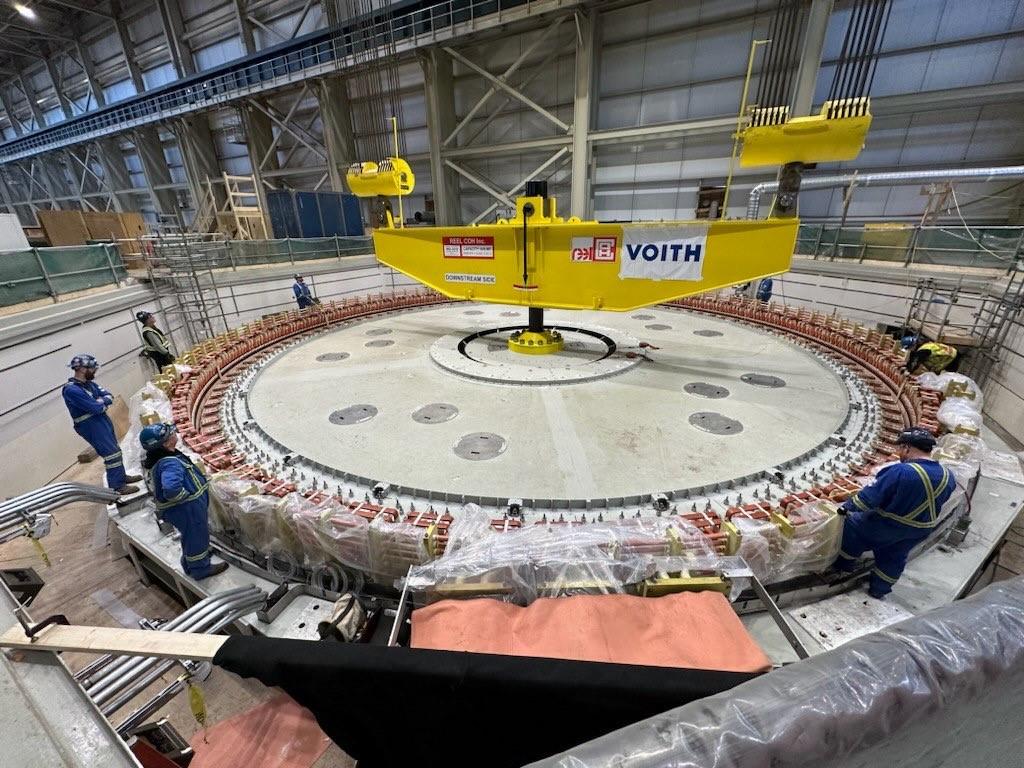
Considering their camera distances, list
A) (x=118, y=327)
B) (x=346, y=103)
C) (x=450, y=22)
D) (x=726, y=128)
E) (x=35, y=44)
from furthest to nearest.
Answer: (x=35, y=44), (x=346, y=103), (x=450, y=22), (x=726, y=128), (x=118, y=327)

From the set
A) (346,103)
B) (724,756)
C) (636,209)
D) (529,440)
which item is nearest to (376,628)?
(529,440)

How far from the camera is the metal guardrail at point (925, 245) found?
727 cm

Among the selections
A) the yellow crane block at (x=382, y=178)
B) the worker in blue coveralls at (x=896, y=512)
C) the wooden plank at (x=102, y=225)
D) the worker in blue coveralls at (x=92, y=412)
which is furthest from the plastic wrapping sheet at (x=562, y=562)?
the wooden plank at (x=102, y=225)

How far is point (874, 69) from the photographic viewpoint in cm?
1093

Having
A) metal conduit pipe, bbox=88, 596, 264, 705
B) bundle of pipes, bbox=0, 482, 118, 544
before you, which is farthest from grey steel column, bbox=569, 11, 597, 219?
metal conduit pipe, bbox=88, 596, 264, 705

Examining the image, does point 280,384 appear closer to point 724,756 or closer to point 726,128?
point 724,756

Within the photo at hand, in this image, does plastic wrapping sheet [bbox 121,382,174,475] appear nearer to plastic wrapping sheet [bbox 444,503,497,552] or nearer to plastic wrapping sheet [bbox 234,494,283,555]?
plastic wrapping sheet [bbox 234,494,283,555]

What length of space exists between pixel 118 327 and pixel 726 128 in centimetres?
1624

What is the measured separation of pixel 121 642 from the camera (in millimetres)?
1430

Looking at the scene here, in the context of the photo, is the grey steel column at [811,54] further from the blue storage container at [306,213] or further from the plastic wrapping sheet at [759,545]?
the blue storage container at [306,213]

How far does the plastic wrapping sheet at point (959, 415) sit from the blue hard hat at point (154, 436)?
7.02 metres

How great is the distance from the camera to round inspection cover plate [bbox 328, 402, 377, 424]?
5051mm

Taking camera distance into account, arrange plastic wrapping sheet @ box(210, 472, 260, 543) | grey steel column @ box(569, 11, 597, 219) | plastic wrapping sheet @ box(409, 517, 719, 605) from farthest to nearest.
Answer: grey steel column @ box(569, 11, 597, 219) < plastic wrapping sheet @ box(210, 472, 260, 543) < plastic wrapping sheet @ box(409, 517, 719, 605)

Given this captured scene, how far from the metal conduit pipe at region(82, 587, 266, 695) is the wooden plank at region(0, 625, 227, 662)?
0.64 m
